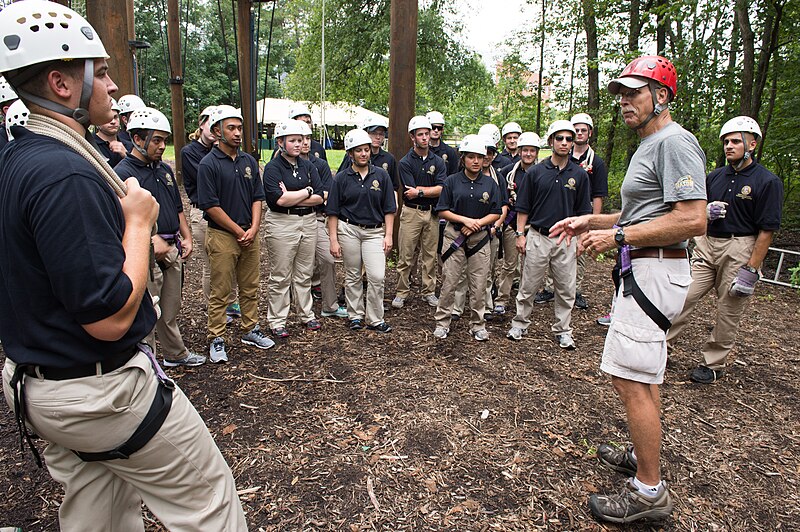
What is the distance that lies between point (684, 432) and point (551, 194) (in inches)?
108

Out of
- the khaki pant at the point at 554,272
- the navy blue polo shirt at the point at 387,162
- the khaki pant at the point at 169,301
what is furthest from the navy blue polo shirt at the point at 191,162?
the khaki pant at the point at 554,272

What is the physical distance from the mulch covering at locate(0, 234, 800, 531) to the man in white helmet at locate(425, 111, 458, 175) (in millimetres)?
2906

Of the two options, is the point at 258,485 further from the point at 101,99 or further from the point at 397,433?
the point at 101,99

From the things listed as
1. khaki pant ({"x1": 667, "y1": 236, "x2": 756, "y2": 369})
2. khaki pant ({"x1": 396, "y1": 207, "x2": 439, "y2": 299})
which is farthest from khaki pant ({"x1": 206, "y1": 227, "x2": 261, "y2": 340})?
khaki pant ({"x1": 667, "y1": 236, "x2": 756, "y2": 369})

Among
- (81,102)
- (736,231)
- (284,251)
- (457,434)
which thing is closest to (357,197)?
(284,251)

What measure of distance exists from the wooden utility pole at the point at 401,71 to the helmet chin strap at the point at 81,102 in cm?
576

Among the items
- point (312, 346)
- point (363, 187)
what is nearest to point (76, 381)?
point (312, 346)

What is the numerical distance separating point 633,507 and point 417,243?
478 cm

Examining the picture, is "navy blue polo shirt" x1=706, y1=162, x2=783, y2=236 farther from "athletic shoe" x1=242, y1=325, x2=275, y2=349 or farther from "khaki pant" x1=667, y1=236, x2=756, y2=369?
"athletic shoe" x1=242, y1=325, x2=275, y2=349

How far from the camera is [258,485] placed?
3.23 m

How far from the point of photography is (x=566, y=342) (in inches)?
223

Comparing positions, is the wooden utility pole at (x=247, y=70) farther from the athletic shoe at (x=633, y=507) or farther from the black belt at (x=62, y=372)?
the athletic shoe at (x=633, y=507)

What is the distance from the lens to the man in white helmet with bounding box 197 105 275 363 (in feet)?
16.2

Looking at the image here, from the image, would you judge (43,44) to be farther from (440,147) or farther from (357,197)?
(440,147)
